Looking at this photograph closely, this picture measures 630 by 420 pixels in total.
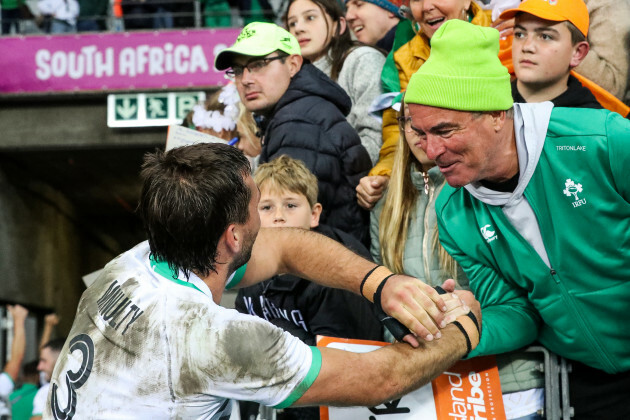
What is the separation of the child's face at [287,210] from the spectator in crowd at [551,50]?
1.17m

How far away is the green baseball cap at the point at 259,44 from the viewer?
475 centimetres

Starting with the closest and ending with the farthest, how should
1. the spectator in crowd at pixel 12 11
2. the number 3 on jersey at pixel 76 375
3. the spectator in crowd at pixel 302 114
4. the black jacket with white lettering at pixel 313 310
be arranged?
the number 3 on jersey at pixel 76 375 < the black jacket with white lettering at pixel 313 310 < the spectator in crowd at pixel 302 114 < the spectator in crowd at pixel 12 11

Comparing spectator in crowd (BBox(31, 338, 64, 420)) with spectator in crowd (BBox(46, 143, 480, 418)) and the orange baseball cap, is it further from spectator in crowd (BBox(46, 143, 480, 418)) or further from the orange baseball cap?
the orange baseball cap

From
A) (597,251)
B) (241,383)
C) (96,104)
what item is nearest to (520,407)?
(597,251)

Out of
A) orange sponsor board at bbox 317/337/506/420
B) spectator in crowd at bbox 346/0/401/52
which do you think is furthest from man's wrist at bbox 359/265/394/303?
spectator in crowd at bbox 346/0/401/52

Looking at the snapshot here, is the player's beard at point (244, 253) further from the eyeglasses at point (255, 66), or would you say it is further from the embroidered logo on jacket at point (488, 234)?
the eyeglasses at point (255, 66)

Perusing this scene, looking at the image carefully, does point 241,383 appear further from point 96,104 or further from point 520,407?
point 96,104

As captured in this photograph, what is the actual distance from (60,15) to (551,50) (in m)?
10.9

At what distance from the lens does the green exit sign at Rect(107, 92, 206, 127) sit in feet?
42.8

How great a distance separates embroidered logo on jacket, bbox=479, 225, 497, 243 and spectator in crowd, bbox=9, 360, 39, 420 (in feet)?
20.4

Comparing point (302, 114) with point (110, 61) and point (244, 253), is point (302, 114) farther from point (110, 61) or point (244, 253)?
point (110, 61)

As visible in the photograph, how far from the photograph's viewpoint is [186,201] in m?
2.72

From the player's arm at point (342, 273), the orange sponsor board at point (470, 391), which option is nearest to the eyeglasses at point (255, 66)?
the player's arm at point (342, 273)

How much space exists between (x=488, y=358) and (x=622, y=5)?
2250mm
